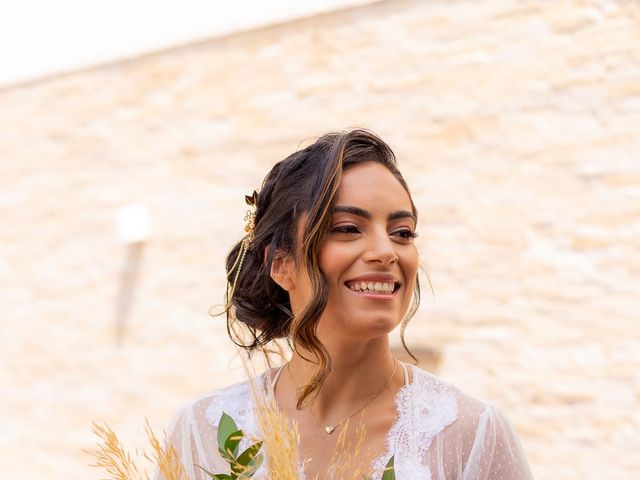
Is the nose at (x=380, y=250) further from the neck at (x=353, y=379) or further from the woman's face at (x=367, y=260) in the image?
the neck at (x=353, y=379)

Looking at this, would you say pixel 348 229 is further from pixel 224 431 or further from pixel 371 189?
pixel 224 431

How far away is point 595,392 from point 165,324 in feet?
9.62

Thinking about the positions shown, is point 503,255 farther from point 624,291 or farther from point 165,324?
point 165,324

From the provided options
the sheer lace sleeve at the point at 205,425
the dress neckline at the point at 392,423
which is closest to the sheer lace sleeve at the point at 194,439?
the sheer lace sleeve at the point at 205,425

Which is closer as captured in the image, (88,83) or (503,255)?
(503,255)

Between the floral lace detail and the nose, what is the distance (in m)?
0.38

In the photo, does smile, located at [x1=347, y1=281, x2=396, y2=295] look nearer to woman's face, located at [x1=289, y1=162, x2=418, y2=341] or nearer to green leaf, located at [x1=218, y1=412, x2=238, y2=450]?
woman's face, located at [x1=289, y1=162, x2=418, y2=341]

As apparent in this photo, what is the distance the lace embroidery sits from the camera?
1995 mm

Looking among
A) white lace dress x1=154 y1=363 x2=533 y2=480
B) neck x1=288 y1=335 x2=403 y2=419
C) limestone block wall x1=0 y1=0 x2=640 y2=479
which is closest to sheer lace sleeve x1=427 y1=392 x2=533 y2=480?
white lace dress x1=154 y1=363 x2=533 y2=480

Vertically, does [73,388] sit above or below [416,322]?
below

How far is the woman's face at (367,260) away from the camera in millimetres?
1874

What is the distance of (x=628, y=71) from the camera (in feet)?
17.5

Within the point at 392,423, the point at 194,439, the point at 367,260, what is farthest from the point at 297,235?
the point at 194,439

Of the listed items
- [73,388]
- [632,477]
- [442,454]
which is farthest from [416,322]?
[442,454]
